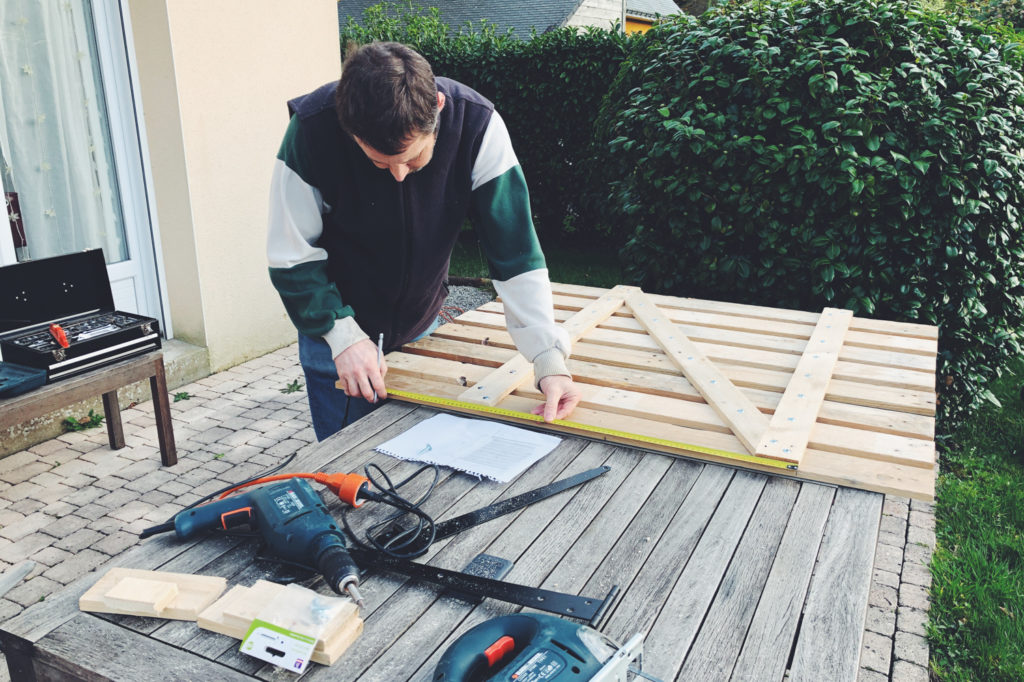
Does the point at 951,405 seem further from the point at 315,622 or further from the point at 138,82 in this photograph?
the point at 138,82

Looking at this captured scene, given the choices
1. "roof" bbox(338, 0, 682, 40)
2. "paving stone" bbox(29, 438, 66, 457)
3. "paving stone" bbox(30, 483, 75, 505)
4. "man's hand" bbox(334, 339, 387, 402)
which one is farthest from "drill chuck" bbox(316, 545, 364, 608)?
"roof" bbox(338, 0, 682, 40)

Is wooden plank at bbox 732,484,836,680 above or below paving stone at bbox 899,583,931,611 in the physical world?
above

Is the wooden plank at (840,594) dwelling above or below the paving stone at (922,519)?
above

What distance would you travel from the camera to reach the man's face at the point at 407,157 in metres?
2.05

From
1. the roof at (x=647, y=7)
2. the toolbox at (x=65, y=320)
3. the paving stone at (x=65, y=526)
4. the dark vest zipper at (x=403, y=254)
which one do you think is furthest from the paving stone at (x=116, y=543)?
the roof at (x=647, y=7)

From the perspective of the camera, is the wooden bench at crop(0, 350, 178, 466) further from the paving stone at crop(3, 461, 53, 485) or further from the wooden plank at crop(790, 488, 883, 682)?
the wooden plank at crop(790, 488, 883, 682)

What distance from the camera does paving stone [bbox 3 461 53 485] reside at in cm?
423

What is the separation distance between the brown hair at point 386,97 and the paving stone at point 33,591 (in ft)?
8.44

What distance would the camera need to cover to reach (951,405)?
4539 mm

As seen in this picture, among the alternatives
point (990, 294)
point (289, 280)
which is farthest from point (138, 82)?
point (990, 294)

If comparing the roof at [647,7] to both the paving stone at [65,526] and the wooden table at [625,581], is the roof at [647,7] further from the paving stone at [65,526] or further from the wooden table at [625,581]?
the wooden table at [625,581]

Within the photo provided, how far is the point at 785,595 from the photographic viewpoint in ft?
5.02

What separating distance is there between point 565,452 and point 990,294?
11.1ft

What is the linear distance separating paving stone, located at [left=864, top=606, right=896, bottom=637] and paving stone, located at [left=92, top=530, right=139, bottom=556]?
10.6ft
